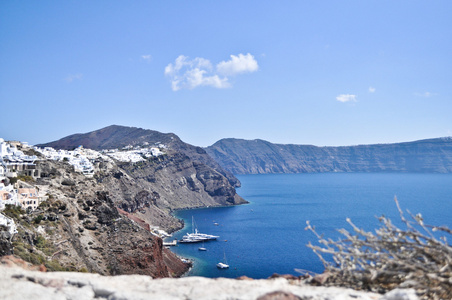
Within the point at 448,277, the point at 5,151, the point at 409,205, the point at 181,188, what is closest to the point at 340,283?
the point at 448,277

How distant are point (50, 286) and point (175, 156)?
16135cm

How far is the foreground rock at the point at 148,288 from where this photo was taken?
6641 mm

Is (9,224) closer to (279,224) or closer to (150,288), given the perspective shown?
(150,288)

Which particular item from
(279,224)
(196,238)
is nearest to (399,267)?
(196,238)

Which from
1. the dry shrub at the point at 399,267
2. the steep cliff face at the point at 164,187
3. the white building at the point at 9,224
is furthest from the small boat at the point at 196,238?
the dry shrub at the point at 399,267

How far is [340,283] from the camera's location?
23.7 feet

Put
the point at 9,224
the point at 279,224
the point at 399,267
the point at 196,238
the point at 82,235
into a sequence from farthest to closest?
the point at 279,224
the point at 196,238
the point at 82,235
the point at 9,224
the point at 399,267

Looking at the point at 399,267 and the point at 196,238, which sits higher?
the point at 399,267

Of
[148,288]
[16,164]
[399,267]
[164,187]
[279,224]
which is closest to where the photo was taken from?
[399,267]

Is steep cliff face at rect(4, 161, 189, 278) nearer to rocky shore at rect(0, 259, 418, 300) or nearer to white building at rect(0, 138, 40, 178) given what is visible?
white building at rect(0, 138, 40, 178)

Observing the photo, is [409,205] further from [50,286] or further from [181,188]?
[50,286]

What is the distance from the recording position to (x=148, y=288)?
7355 mm

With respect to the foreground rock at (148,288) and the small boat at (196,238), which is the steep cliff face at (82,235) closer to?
the foreground rock at (148,288)

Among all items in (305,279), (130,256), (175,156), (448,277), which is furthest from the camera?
(175,156)
